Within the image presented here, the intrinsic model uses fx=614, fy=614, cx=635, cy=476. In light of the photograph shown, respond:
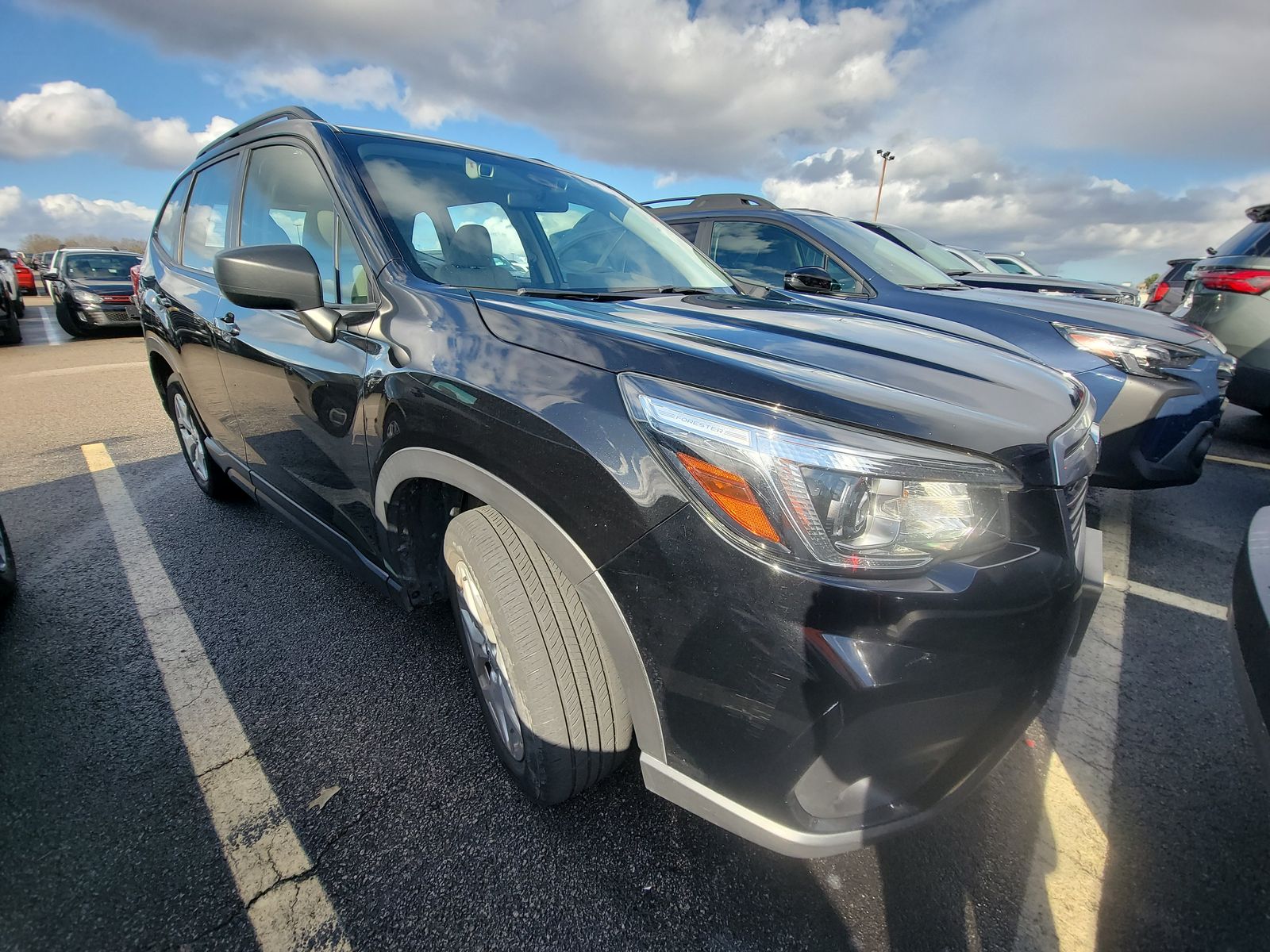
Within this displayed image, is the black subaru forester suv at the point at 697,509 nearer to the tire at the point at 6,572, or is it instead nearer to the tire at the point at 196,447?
the tire at the point at 6,572

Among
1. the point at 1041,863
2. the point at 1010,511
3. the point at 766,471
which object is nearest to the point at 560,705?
the point at 766,471

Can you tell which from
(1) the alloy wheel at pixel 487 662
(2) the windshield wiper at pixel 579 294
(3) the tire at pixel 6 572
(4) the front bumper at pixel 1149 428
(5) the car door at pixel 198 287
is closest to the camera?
(1) the alloy wheel at pixel 487 662

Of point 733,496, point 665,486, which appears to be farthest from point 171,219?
point 733,496

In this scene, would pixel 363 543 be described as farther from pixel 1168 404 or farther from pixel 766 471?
pixel 1168 404

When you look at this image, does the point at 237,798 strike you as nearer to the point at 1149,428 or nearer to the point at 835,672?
the point at 835,672

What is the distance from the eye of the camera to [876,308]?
2.19 metres

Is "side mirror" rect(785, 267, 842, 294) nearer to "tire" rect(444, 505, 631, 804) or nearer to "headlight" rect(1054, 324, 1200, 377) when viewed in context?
"headlight" rect(1054, 324, 1200, 377)

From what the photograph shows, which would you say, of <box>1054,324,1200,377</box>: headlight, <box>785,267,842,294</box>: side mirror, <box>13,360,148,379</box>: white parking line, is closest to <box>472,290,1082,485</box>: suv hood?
<box>785,267,842,294</box>: side mirror

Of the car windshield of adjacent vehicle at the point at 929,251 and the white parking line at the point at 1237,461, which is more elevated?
the car windshield of adjacent vehicle at the point at 929,251

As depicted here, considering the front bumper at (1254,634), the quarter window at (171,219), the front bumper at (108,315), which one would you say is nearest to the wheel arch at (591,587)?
the front bumper at (1254,634)

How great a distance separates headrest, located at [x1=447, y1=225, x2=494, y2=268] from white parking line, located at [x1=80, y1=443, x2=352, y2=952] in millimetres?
1581

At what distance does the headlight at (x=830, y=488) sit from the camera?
3.45 ft

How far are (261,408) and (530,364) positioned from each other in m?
1.57

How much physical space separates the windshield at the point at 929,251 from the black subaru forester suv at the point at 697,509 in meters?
4.13
